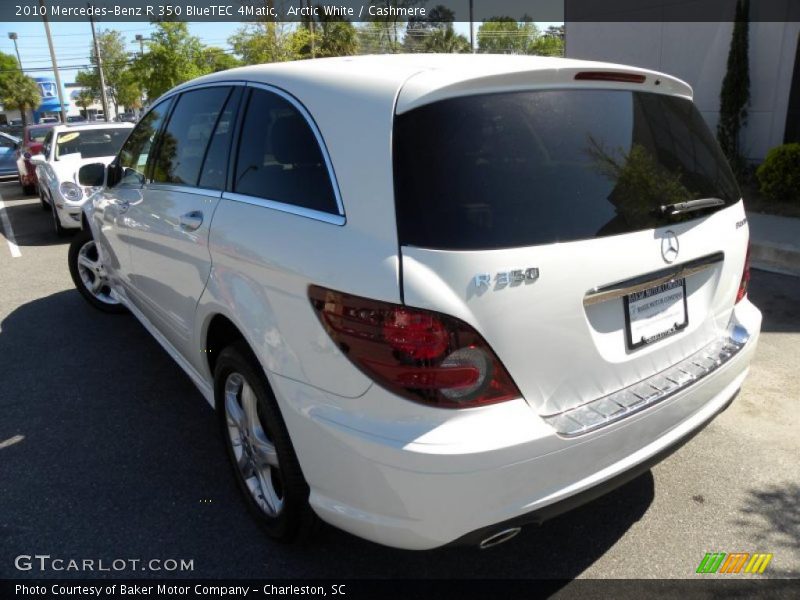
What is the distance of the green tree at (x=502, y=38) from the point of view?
66.1 metres

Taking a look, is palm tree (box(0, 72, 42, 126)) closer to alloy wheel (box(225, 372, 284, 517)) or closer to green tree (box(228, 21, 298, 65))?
green tree (box(228, 21, 298, 65))

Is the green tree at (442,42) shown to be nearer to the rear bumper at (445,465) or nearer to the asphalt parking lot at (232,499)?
the asphalt parking lot at (232,499)

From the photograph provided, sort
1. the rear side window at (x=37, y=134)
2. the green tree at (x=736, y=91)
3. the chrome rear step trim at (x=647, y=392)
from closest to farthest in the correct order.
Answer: the chrome rear step trim at (x=647, y=392) < the green tree at (x=736, y=91) < the rear side window at (x=37, y=134)

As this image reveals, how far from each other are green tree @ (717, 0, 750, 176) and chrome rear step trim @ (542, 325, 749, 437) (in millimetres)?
8736

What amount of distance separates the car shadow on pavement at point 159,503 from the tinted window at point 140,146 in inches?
51.4

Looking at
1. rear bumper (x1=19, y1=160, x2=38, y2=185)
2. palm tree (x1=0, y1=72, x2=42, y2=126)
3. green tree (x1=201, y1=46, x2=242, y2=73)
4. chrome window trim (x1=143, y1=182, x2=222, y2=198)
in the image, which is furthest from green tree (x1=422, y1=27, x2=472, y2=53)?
chrome window trim (x1=143, y1=182, x2=222, y2=198)

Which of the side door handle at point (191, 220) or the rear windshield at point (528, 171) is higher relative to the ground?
the rear windshield at point (528, 171)

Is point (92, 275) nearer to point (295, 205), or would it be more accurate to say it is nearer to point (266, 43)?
point (295, 205)

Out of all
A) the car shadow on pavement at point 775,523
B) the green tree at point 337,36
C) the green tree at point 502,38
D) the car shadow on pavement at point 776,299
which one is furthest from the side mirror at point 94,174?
the green tree at point 502,38

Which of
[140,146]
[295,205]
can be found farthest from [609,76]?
[140,146]

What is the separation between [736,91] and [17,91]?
62.6 meters

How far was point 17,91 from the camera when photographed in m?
56.5

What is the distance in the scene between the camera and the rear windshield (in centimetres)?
191

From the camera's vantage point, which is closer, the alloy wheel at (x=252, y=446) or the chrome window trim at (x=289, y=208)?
the chrome window trim at (x=289, y=208)
